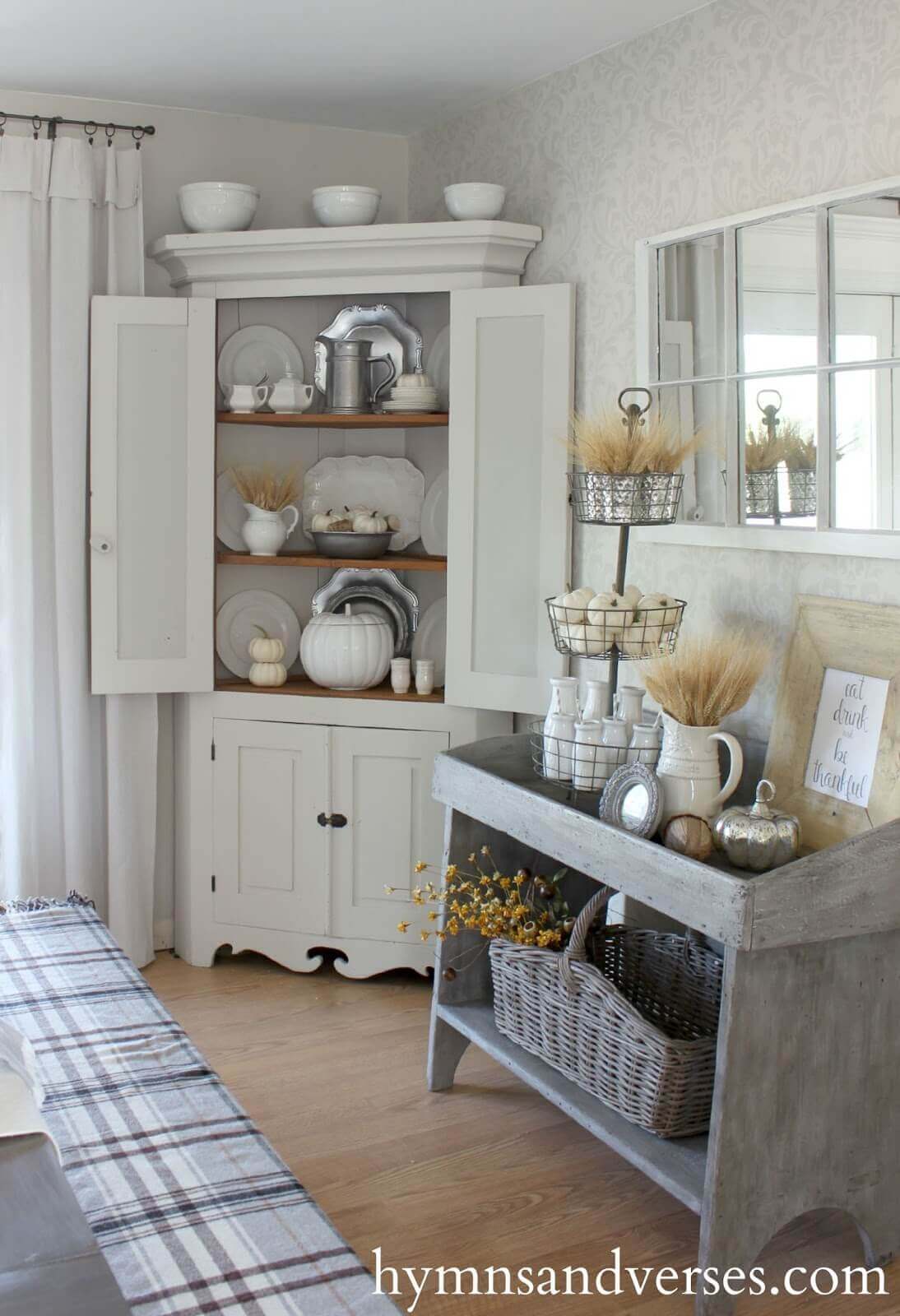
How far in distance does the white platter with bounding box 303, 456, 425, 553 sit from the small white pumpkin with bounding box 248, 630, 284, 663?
378mm

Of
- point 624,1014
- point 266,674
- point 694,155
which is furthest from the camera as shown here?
point 266,674

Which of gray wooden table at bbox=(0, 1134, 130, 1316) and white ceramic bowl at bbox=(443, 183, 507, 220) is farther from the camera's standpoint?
white ceramic bowl at bbox=(443, 183, 507, 220)

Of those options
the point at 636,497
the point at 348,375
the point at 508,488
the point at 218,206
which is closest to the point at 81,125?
the point at 218,206

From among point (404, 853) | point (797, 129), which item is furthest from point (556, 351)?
point (404, 853)

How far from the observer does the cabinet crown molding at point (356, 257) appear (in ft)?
11.0

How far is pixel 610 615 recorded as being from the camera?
271 cm

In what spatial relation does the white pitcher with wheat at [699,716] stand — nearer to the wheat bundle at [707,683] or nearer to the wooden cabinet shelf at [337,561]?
the wheat bundle at [707,683]

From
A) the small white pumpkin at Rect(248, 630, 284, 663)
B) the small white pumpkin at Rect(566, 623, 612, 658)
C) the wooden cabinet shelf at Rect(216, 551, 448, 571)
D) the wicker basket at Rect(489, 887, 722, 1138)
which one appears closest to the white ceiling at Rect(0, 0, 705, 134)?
the wooden cabinet shelf at Rect(216, 551, 448, 571)

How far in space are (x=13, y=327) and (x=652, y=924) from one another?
7.54ft

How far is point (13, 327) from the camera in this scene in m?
3.48

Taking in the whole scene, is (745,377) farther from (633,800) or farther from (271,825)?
(271,825)

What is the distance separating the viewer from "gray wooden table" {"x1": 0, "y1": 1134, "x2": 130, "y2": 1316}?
1.35 meters

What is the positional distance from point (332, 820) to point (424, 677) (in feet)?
1.57

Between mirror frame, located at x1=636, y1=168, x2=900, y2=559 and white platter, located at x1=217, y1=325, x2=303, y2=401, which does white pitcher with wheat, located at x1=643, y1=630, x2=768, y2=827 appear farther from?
white platter, located at x1=217, y1=325, x2=303, y2=401
